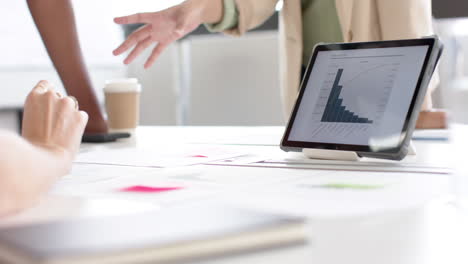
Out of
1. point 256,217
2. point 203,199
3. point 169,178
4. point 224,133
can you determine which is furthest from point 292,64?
point 256,217

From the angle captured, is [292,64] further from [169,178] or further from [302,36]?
[169,178]

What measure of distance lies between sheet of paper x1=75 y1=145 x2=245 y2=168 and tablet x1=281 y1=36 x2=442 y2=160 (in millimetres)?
121

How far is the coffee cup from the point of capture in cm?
153

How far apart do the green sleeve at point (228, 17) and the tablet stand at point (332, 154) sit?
572 mm

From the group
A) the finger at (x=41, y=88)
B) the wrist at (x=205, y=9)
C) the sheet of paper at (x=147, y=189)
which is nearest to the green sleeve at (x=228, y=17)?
the wrist at (x=205, y=9)

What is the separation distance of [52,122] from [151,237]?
0.32 meters

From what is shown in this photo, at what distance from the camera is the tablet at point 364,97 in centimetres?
83

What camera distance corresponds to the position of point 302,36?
177 centimetres

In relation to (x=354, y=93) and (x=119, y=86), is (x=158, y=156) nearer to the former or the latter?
(x=354, y=93)

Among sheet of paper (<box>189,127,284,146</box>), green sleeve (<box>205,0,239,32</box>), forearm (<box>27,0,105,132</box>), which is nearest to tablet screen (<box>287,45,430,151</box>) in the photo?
sheet of paper (<box>189,127,284,146</box>)

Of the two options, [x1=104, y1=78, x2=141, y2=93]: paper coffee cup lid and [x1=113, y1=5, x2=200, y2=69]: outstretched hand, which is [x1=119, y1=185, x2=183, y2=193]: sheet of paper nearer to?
[x1=113, y1=5, x2=200, y2=69]: outstretched hand

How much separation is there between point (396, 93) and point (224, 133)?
64cm

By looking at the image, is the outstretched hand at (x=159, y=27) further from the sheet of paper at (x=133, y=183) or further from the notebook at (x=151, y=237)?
the notebook at (x=151, y=237)

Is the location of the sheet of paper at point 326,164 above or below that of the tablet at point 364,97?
below
